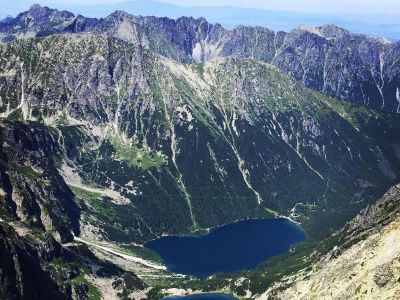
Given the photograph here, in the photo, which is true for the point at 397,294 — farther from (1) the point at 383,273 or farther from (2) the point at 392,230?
(2) the point at 392,230

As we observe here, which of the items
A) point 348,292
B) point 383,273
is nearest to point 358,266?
point 348,292

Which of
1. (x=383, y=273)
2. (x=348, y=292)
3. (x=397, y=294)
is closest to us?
(x=397, y=294)

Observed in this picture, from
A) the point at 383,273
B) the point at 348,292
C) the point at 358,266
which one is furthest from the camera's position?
the point at 358,266

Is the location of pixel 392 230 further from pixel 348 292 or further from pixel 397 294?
pixel 397 294

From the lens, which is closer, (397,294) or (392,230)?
(397,294)

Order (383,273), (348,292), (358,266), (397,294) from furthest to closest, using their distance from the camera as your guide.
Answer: (358,266) < (348,292) < (383,273) < (397,294)

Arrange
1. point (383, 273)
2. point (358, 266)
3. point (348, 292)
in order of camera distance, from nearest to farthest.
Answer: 1. point (383, 273)
2. point (348, 292)
3. point (358, 266)

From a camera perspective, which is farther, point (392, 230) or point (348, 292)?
point (392, 230)

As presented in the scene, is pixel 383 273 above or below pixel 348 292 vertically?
above
